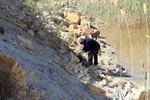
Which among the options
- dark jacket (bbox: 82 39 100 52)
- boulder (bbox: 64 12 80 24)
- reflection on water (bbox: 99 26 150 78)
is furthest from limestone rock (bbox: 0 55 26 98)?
boulder (bbox: 64 12 80 24)

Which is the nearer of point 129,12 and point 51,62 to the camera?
point 51,62

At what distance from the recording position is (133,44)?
446 inches

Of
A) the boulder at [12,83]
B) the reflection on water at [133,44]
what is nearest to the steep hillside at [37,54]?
the boulder at [12,83]

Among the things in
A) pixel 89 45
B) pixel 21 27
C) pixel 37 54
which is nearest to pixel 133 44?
pixel 89 45

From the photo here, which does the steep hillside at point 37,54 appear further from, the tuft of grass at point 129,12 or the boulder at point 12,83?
the tuft of grass at point 129,12

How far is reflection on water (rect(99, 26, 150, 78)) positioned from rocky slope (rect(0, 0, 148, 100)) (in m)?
0.42

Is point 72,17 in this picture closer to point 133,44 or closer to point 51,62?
point 133,44

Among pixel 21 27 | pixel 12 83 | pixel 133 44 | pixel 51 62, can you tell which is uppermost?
pixel 12 83

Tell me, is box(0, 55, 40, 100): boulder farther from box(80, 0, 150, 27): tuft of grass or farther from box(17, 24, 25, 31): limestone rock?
box(80, 0, 150, 27): tuft of grass

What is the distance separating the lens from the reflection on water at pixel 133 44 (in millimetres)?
8472

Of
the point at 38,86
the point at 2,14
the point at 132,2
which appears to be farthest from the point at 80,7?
the point at 38,86

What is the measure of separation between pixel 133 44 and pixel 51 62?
6.82 meters

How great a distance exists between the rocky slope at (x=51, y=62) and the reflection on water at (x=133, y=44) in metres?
0.42

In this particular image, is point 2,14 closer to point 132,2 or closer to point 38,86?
point 38,86
